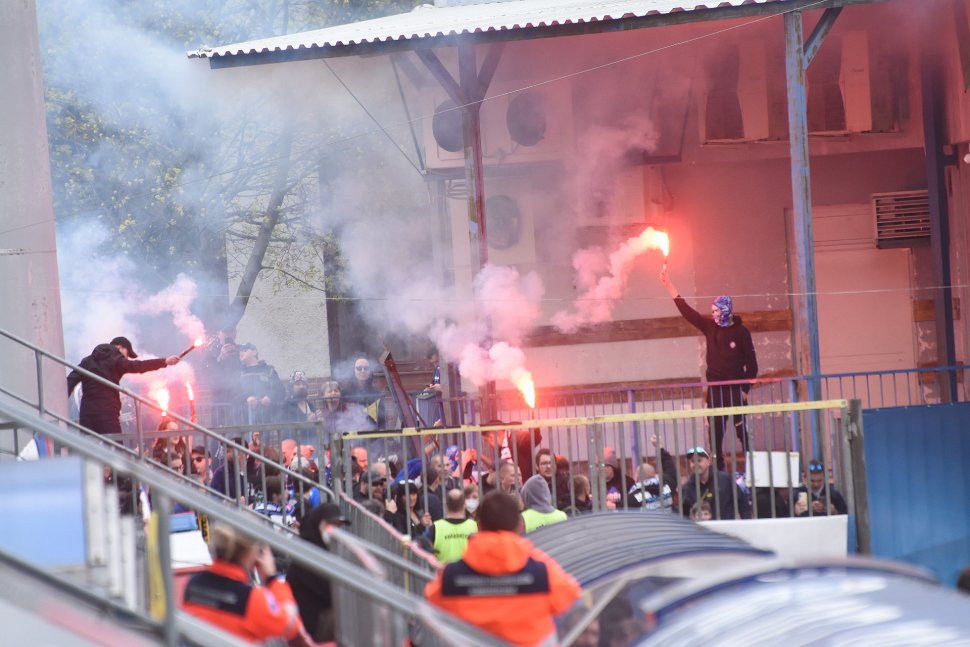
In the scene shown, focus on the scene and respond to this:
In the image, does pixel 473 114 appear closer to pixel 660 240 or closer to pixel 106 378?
pixel 660 240

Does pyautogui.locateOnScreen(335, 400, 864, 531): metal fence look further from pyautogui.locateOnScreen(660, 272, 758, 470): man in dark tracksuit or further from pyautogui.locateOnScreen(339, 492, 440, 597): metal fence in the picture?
pyautogui.locateOnScreen(660, 272, 758, 470): man in dark tracksuit

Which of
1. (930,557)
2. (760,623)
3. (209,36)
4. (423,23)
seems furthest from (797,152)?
(209,36)

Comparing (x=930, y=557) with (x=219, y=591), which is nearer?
(x=219, y=591)

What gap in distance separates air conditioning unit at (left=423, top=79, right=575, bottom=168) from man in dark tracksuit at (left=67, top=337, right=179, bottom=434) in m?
5.88

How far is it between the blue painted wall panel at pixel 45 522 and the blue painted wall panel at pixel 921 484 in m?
6.76

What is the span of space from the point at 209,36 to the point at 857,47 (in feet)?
45.4

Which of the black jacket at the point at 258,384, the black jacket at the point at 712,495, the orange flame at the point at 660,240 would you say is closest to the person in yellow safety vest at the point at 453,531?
the black jacket at the point at 712,495

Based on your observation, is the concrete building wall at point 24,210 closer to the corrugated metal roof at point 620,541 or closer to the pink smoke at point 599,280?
the corrugated metal roof at point 620,541

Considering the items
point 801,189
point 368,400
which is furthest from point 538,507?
point 368,400

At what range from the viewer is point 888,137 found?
14.1 m

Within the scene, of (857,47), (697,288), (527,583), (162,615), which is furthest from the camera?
(697,288)

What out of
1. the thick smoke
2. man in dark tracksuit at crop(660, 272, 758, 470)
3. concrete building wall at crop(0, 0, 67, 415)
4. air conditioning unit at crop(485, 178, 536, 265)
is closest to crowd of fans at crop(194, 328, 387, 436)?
the thick smoke

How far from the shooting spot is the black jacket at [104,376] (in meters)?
Result: 9.64

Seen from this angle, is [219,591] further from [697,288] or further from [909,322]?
[909,322]
